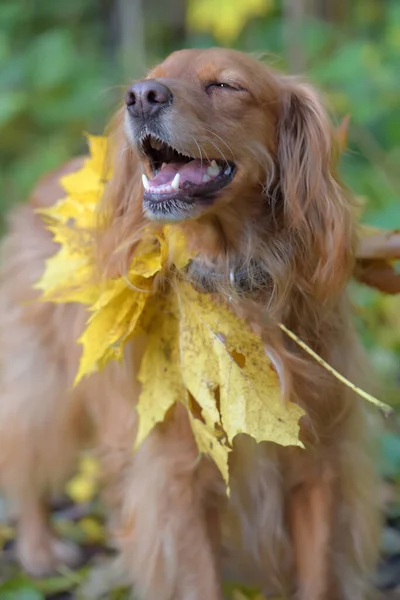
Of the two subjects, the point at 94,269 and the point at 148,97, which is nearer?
the point at 148,97

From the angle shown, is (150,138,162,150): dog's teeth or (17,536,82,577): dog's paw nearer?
Answer: (150,138,162,150): dog's teeth

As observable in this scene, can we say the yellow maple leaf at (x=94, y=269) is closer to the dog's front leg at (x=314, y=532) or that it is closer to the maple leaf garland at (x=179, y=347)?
the maple leaf garland at (x=179, y=347)

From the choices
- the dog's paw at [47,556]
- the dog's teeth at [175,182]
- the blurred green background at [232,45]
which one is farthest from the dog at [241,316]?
the blurred green background at [232,45]

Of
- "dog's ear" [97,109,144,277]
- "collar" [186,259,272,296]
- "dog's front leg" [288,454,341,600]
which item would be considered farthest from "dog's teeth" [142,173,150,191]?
"dog's front leg" [288,454,341,600]

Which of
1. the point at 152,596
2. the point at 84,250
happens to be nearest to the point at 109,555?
the point at 152,596

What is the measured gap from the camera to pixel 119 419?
255 centimetres

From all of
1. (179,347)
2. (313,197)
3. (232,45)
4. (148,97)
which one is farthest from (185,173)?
(232,45)

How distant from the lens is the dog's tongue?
2.01 metres

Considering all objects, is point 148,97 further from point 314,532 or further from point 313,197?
point 314,532

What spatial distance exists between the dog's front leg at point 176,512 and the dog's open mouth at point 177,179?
1.88ft

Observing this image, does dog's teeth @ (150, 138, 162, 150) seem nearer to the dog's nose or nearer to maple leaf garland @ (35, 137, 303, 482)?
the dog's nose

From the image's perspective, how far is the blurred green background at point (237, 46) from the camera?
4.32m

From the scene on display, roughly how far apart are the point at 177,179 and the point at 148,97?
202 mm

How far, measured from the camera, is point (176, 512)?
2328 millimetres
